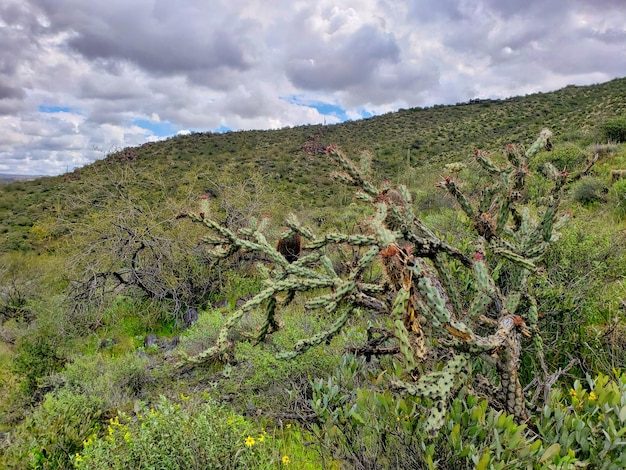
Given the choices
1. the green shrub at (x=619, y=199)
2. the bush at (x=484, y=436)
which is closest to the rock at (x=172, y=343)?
the bush at (x=484, y=436)

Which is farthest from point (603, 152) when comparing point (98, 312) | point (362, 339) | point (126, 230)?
point (98, 312)

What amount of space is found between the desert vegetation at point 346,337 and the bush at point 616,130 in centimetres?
597

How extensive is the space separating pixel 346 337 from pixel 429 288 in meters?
2.67

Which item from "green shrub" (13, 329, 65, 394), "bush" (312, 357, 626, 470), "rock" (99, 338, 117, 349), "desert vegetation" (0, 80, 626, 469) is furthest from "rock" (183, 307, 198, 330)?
"bush" (312, 357, 626, 470)

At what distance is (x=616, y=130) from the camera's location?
1453 centimetres

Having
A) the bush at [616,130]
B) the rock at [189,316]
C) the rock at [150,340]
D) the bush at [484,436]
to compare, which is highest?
the bush at [616,130]

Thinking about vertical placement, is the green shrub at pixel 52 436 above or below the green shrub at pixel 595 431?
below

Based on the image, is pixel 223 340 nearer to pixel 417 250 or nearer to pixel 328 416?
pixel 328 416

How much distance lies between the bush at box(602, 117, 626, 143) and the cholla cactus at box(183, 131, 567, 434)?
564 inches

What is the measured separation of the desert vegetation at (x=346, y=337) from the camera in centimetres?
213

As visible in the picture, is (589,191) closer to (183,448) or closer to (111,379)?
(183,448)

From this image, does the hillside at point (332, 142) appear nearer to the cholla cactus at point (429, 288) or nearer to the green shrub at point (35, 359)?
the green shrub at point (35, 359)

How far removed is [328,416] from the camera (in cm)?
299

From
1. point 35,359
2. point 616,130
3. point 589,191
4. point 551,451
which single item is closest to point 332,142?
point 616,130
